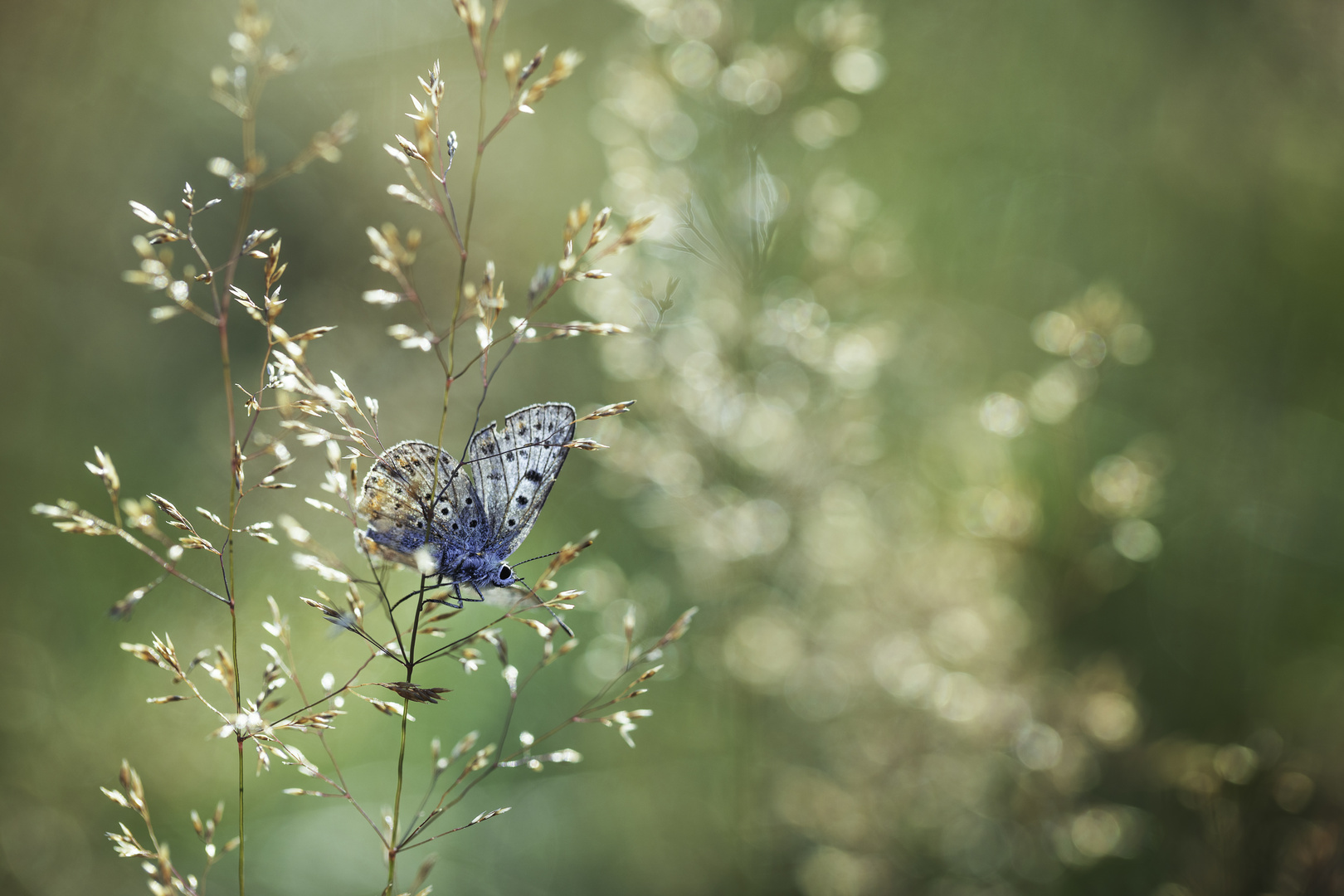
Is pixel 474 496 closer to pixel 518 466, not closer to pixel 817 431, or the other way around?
pixel 518 466

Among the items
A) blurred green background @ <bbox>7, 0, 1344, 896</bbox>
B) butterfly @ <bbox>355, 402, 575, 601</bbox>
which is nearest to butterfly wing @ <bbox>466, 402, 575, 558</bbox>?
butterfly @ <bbox>355, 402, 575, 601</bbox>

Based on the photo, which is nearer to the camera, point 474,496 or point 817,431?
point 474,496

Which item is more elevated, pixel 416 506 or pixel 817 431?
pixel 817 431

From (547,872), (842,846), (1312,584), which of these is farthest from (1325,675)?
(547,872)

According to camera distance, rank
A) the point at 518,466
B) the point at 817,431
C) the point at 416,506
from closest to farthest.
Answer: the point at 416,506, the point at 518,466, the point at 817,431

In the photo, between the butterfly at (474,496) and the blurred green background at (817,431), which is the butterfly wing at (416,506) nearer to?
the butterfly at (474,496)

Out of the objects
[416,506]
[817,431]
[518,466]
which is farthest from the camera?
[817,431]

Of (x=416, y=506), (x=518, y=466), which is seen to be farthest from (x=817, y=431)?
(x=416, y=506)

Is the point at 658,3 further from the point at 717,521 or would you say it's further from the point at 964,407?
the point at 964,407
